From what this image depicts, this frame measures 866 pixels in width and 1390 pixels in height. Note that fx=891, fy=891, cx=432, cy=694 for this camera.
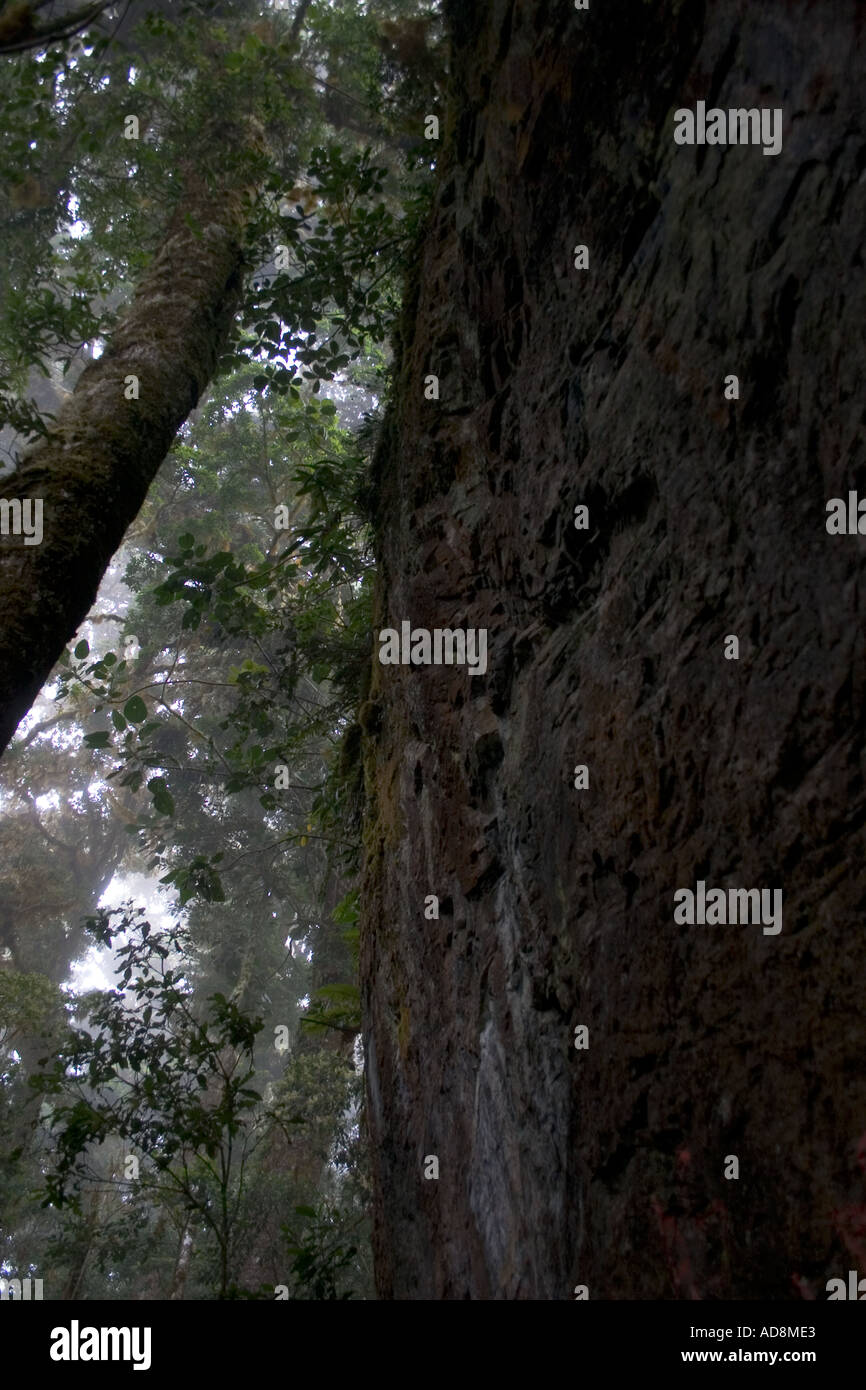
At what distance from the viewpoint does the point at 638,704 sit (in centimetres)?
276

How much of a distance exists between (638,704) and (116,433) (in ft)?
12.1

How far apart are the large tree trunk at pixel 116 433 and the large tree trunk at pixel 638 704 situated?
65.1 inches

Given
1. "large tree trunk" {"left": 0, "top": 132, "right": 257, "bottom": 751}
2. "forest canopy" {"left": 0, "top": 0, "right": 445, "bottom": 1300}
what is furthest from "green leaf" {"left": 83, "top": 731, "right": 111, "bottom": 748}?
"large tree trunk" {"left": 0, "top": 132, "right": 257, "bottom": 751}

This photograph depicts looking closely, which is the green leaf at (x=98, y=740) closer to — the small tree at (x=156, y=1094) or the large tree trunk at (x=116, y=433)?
the large tree trunk at (x=116, y=433)

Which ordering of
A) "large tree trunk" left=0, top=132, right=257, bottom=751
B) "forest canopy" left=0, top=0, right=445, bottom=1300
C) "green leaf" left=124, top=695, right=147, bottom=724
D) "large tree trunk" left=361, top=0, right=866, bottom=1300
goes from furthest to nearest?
"green leaf" left=124, top=695, right=147, bottom=724 → "forest canopy" left=0, top=0, right=445, bottom=1300 → "large tree trunk" left=0, top=132, right=257, bottom=751 → "large tree trunk" left=361, top=0, right=866, bottom=1300

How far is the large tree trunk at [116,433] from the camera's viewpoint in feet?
13.0

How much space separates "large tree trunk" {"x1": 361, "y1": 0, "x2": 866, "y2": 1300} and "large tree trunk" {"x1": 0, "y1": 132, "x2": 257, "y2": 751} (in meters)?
1.65

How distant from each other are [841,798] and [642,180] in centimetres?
236

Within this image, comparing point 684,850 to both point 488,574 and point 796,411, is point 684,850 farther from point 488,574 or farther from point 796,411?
point 488,574

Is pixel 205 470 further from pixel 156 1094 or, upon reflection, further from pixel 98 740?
pixel 156 1094

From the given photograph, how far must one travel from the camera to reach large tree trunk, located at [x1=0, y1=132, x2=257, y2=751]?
13.0 ft

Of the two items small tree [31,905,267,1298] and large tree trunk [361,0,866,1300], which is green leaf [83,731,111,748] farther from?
large tree trunk [361,0,866,1300]

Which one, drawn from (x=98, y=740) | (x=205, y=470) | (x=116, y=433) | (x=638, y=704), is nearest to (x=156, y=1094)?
(x=98, y=740)

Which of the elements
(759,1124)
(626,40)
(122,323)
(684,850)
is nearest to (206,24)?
(122,323)
